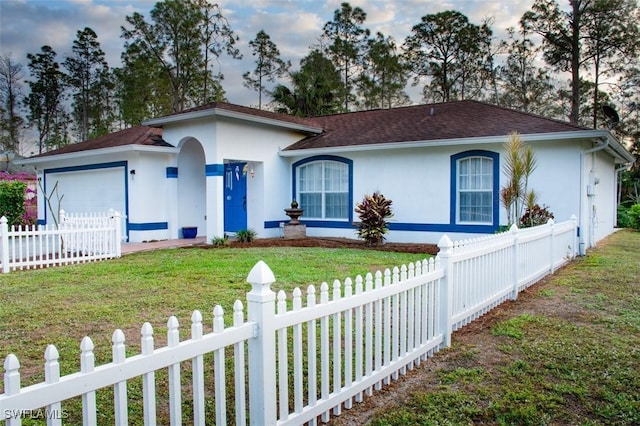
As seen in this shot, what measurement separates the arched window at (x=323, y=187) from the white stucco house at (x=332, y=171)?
3 centimetres

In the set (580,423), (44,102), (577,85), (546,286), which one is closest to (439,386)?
(580,423)

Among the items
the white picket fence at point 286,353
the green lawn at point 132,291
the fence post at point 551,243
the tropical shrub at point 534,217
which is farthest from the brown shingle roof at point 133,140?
the white picket fence at point 286,353

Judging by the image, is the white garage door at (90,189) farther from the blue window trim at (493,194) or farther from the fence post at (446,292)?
the fence post at (446,292)

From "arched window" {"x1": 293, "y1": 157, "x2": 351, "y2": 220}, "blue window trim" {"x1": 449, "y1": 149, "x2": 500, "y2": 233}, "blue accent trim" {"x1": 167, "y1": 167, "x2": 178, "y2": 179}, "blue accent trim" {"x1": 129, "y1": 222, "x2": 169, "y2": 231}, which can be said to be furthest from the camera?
"arched window" {"x1": 293, "y1": 157, "x2": 351, "y2": 220}

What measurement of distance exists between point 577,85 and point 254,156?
67.0 feet

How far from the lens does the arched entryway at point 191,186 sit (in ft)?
48.3

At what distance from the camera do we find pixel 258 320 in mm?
2705

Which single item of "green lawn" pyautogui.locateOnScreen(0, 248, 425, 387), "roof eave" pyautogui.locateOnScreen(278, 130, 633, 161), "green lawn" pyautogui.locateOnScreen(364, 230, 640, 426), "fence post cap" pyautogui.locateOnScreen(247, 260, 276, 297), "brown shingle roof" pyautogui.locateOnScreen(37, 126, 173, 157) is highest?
"brown shingle roof" pyautogui.locateOnScreen(37, 126, 173, 157)

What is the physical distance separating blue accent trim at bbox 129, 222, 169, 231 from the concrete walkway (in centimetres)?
56

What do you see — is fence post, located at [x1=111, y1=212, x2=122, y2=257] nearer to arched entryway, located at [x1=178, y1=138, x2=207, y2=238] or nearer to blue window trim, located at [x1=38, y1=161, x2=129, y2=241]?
blue window trim, located at [x1=38, y1=161, x2=129, y2=241]

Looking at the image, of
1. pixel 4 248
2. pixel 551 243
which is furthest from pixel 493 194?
pixel 4 248

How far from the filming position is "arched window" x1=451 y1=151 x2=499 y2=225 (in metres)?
12.4

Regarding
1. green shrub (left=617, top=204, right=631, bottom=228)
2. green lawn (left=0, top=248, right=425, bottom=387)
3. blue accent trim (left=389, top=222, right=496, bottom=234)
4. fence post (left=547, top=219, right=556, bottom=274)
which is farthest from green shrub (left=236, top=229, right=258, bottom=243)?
green shrub (left=617, top=204, right=631, bottom=228)

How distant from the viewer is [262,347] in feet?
8.87
